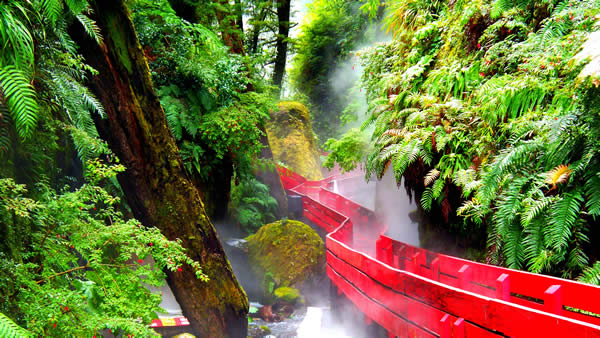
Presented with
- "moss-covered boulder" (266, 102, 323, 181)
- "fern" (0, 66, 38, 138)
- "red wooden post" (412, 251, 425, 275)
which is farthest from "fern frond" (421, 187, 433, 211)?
"moss-covered boulder" (266, 102, 323, 181)

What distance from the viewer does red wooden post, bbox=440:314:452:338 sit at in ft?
10.3

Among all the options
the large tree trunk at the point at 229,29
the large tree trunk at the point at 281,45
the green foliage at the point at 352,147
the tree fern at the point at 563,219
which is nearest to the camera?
the tree fern at the point at 563,219

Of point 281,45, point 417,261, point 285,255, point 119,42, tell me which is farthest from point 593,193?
point 281,45

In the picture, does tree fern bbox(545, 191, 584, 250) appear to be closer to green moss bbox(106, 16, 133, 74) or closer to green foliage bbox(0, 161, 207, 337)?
green foliage bbox(0, 161, 207, 337)

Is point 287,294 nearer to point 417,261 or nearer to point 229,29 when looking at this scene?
point 417,261

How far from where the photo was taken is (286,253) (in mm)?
8586

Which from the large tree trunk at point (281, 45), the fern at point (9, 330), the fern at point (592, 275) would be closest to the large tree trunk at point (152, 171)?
the fern at point (9, 330)

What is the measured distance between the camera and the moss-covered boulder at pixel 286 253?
834cm

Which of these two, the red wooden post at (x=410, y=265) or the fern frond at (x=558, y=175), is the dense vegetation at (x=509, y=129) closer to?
the fern frond at (x=558, y=175)

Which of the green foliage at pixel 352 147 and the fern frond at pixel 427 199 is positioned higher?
the green foliage at pixel 352 147

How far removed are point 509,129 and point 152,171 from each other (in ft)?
13.0

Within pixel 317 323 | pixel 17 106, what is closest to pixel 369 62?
pixel 317 323

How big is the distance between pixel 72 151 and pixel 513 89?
497 cm

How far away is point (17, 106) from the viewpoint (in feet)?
5.98
